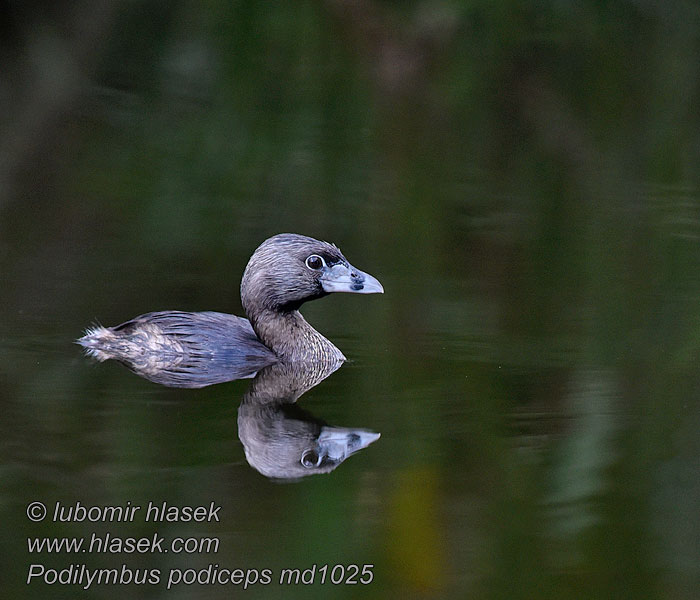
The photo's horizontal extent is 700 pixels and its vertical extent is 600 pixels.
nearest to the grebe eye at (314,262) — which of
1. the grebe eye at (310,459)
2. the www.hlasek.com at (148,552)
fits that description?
the grebe eye at (310,459)

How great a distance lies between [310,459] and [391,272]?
3.10 m

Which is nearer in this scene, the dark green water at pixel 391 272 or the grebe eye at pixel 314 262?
the dark green water at pixel 391 272

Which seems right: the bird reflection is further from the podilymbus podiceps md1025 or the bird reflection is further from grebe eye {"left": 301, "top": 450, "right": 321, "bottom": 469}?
the podilymbus podiceps md1025

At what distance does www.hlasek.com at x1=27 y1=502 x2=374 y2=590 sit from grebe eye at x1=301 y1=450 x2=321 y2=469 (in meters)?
0.59

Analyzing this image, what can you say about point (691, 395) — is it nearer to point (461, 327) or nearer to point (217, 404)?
point (461, 327)

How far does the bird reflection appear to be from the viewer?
483 cm

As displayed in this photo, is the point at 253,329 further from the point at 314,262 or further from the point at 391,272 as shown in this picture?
the point at 391,272

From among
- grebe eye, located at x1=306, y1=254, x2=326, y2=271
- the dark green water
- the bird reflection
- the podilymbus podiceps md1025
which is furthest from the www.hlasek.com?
grebe eye, located at x1=306, y1=254, x2=326, y2=271

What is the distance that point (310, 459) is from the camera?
4.91m

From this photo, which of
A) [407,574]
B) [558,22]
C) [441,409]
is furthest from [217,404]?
[558,22]

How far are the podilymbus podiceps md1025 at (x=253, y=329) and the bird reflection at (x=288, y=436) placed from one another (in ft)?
1.36

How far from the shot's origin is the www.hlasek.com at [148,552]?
3.93 m

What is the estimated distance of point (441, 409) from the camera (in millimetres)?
5465

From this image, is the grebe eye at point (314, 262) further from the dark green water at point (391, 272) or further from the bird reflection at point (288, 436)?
the bird reflection at point (288, 436)
